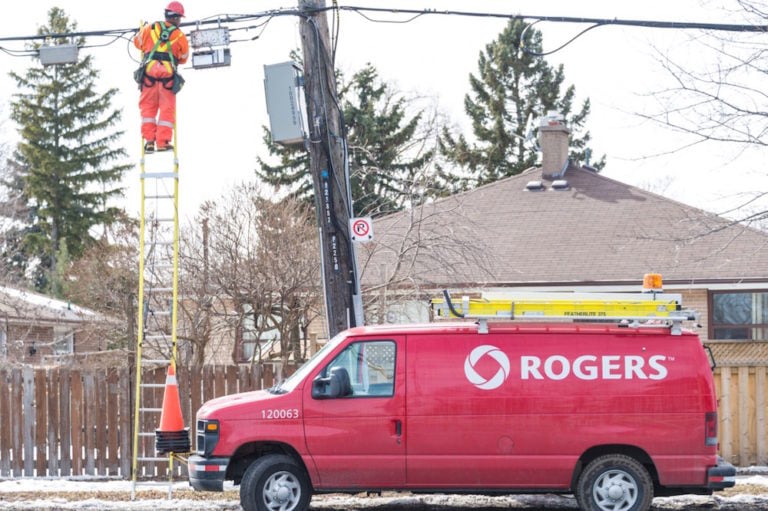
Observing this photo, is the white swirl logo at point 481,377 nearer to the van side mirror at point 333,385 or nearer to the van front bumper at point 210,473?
the van side mirror at point 333,385

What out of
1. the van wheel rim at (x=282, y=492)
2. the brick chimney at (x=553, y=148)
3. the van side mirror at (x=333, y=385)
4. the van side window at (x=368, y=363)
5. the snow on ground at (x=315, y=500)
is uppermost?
the brick chimney at (x=553, y=148)

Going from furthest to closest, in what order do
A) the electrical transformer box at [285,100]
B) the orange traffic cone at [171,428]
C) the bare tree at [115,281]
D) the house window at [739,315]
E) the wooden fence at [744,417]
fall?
the house window at [739,315]
the bare tree at [115,281]
the wooden fence at [744,417]
the electrical transformer box at [285,100]
the orange traffic cone at [171,428]

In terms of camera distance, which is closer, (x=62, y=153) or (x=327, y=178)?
(x=327, y=178)

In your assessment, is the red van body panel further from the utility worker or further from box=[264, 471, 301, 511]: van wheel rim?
the utility worker

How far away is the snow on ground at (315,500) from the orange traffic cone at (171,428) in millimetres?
644

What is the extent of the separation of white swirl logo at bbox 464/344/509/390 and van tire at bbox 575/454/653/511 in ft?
3.98

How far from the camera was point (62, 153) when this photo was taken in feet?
170

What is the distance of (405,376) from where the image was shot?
10562mm

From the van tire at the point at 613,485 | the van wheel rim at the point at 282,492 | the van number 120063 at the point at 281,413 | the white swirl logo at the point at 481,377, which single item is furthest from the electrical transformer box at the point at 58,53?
the van tire at the point at 613,485

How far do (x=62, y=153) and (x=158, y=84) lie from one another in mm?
40989

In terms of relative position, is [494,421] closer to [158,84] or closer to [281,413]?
[281,413]

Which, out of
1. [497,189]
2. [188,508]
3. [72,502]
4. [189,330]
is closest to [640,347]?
[188,508]

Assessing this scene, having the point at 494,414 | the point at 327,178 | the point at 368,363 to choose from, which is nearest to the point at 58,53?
the point at 327,178

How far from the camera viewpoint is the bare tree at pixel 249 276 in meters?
19.7
